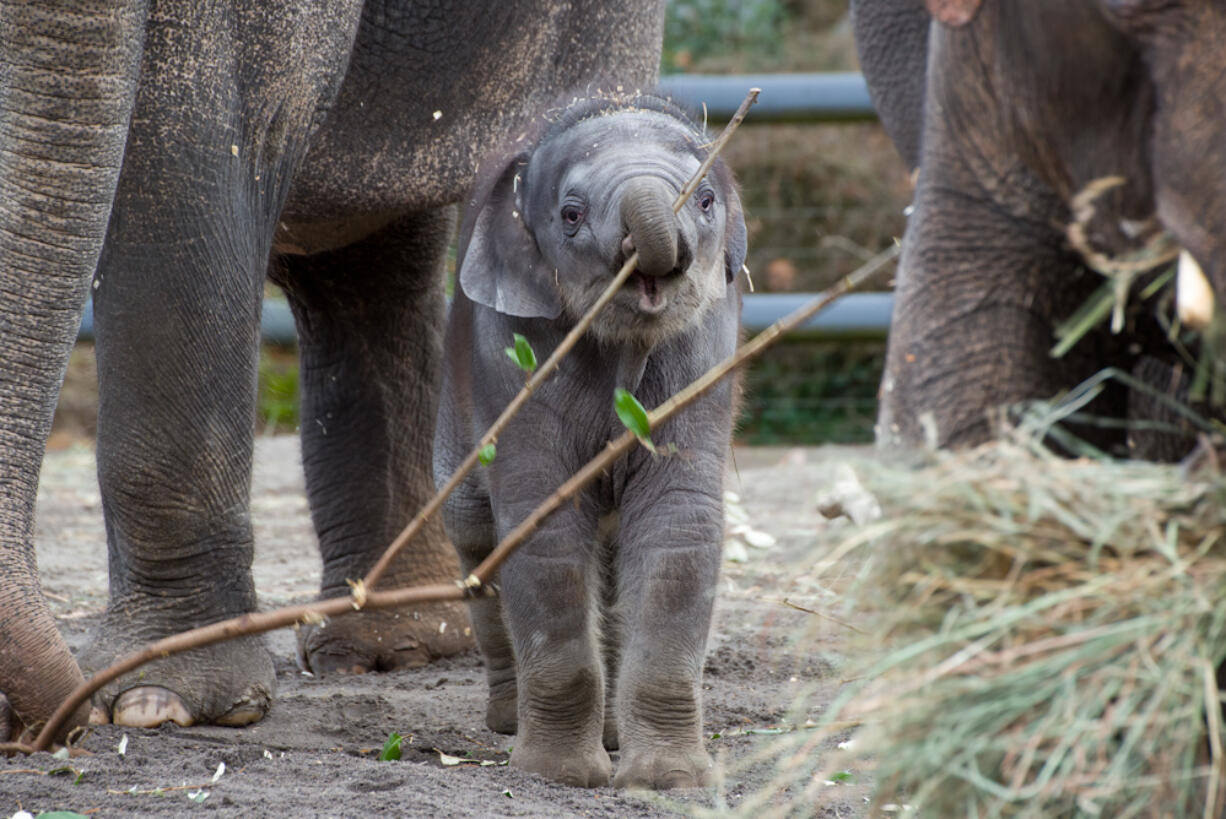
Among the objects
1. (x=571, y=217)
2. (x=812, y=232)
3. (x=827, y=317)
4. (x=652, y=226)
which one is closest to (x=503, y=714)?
(x=571, y=217)

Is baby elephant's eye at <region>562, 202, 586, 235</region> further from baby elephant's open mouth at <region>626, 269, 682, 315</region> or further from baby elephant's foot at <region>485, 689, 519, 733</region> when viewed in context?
baby elephant's foot at <region>485, 689, 519, 733</region>

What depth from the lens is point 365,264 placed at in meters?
4.28

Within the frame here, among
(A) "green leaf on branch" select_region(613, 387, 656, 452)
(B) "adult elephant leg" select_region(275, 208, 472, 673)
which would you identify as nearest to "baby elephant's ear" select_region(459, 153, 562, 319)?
(A) "green leaf on branch" select_region(613, 387, 656, 452)

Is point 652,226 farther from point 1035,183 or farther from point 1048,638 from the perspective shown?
point 1048,638

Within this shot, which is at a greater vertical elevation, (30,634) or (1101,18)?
(1101,18)

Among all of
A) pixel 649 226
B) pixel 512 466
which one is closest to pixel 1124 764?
pixel 649 226

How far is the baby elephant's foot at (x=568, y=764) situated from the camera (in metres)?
2.89

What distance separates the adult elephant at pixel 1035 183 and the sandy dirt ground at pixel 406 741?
33 cm

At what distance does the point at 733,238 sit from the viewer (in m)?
3.19

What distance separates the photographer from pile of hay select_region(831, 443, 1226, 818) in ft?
5.06

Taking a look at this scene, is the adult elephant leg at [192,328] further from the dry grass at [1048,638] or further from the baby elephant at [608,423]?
the dry grass at [1048,638]

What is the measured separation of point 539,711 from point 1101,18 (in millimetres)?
1529

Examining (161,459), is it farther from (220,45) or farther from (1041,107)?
(1041,107)

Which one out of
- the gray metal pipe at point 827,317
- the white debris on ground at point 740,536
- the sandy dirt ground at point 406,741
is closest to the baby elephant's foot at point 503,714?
the sandy dirt ground at point 406,741
